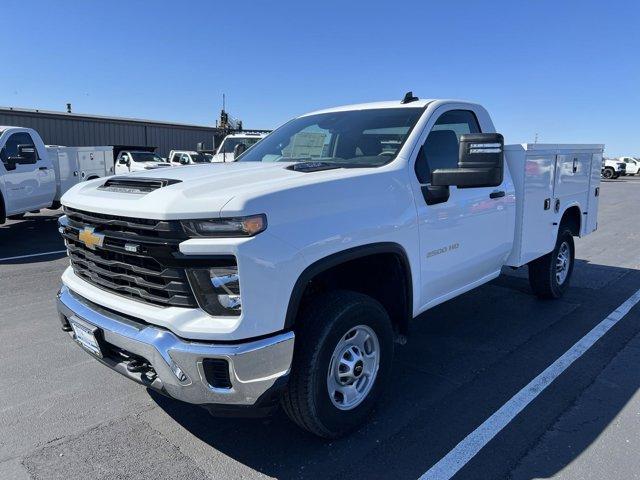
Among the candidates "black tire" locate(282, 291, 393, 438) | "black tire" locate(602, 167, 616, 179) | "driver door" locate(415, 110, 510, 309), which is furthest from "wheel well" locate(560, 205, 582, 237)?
"black tire" locate(602, 167, 616, 179)

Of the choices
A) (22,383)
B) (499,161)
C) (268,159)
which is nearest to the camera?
(499,161)

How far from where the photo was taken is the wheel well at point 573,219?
597cm

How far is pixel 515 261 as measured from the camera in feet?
15.9

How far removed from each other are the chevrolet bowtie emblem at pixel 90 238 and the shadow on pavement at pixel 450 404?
1.25 metres

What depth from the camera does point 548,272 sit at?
5805 millimetres

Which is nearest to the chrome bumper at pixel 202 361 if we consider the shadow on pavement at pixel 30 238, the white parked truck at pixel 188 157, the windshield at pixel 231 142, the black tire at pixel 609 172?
the shadow on pavement at pixel 30 238

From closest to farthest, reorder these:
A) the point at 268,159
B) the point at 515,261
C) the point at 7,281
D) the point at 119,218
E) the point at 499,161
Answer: the point at 119,218
the point at 499,161
the point at 268,159
the point at 515,261
the point at 7,281

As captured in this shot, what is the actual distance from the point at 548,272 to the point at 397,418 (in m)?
3.29

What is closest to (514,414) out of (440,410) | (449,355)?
(440,410)

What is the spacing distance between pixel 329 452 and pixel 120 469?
116 cm

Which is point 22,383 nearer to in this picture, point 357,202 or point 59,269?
point 357,202

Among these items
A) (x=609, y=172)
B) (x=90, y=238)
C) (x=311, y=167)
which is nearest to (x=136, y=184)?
(x=90, y=238)

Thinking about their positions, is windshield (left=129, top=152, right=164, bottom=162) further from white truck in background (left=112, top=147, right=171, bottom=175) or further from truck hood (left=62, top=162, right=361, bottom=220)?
truck hood (left=62, top=162, right=361, bottom=220)

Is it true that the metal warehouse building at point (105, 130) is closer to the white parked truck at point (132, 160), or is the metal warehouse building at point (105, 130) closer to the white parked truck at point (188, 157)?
the white parked truck at point (188, 157)
